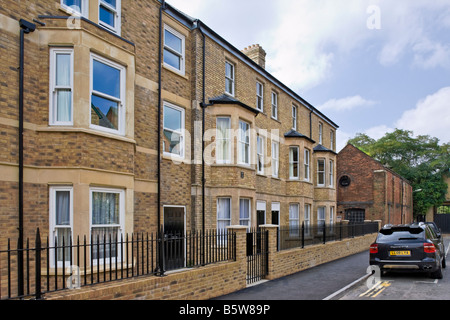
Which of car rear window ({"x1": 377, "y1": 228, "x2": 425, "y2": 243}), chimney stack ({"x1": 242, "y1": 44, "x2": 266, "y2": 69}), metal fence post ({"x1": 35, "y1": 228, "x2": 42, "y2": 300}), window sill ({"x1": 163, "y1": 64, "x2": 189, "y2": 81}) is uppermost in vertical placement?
chimney stack ({"x1": 242, "y1": 44, "x2": 266, "y2": 69})

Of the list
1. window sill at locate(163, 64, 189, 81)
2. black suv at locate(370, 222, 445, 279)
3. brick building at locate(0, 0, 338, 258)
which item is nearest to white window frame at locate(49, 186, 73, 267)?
brick building at locate(0, 0, 338, 258)

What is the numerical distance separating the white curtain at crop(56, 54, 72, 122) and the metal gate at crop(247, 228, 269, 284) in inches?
222

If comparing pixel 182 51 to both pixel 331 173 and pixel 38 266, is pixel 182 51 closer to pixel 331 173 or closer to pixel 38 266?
pixel 38 266

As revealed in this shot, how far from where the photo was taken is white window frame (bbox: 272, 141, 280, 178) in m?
18.9

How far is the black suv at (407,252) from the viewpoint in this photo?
10.5 metres

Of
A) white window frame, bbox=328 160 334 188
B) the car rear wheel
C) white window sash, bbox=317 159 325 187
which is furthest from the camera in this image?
white window frame, bbox=328 160 334 188

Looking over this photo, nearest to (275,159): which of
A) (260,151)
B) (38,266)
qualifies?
(260,151)

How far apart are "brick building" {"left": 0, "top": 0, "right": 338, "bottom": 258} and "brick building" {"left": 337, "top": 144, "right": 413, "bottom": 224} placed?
15.2 m

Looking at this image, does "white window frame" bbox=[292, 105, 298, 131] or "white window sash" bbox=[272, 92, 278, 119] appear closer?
"white window sash" bbox=[272, 92, 278, 119]

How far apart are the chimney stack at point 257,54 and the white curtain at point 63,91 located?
507 inches

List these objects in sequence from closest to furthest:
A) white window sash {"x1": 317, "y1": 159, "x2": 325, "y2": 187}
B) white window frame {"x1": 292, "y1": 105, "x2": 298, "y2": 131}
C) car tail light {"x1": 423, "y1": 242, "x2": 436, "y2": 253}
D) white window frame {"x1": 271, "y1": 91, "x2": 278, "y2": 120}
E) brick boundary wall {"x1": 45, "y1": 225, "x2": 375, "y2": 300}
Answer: brick boundary wall {"x1": 45, "y1": 225, "x2": 375, "y2": 300}, car tail light {"x1": 423, "y1": 242, "x2": 436, "y2": 253}, white window frame {"x1": 271, "y1": 91, "x2": 278, "y2": 120}, white window frame {"x1": 292, "y1": 105, "x2": 298, "y2": 131}, white window sash {"x1": 317, "y1": 159, "x2": 325, "y2": 187}

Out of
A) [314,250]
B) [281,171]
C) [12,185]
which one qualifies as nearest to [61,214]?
[12,185]

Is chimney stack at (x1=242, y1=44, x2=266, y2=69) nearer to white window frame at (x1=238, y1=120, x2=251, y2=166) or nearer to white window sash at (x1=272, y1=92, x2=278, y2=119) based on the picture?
white window sash at (x1=272, y1=92, x2=278, y2=119)

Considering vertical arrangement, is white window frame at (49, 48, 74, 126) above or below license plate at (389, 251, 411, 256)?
above
